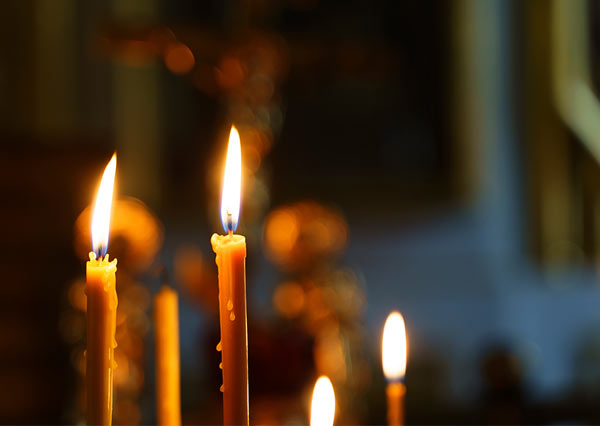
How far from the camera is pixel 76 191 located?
1.56 metres

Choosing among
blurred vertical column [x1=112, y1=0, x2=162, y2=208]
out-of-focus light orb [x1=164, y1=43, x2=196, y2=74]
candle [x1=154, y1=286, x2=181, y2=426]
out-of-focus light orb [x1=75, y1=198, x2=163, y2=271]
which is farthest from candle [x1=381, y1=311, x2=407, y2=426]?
blurred vertical column [x1=112, y1=0, x2=162, y2=208]

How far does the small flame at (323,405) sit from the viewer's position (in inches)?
11.5

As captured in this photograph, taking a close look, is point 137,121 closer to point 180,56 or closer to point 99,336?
point 180,56

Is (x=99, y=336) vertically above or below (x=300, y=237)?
below

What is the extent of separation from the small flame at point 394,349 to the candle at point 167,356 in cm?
11

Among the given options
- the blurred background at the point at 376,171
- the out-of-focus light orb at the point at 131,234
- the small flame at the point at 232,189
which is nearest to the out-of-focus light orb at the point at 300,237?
the out-of-focus light orb at the point at 131,234

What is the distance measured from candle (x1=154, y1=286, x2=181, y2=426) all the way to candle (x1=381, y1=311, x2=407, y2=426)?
0.11 meters

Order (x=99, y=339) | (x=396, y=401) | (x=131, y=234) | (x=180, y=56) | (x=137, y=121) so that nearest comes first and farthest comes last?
(x=99, y=339) → (x=396, y=401) → (x=131, y=234) → (x=180, y=56) → (x=137, y=121)

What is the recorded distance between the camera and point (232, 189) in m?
0.26

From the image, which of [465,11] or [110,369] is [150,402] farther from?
[465,11]

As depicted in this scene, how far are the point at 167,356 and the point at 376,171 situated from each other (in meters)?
1.43

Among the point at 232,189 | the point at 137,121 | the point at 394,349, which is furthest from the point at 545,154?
the point at 232,189

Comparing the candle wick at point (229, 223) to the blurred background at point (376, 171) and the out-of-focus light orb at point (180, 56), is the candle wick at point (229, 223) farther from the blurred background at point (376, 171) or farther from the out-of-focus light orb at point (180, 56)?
the blurred background at point (376, 171)

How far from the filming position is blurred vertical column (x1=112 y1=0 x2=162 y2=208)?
1620 millimetres
